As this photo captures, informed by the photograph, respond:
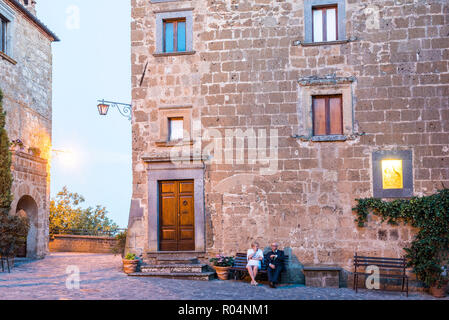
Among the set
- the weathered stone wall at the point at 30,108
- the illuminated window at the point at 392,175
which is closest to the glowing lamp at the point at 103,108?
the weathered stone wall at the point at 30,108

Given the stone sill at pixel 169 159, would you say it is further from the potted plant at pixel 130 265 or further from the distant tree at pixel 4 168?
the distant tree at pixel 4 168

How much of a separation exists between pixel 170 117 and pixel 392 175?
5553 mm

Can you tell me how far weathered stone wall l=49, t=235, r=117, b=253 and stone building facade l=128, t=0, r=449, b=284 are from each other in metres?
7.85

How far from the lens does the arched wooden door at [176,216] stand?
12133 millimetres

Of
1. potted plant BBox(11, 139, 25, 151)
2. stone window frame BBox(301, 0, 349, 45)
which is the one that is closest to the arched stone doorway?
potted plant BBox(11, 139, 25, 151)

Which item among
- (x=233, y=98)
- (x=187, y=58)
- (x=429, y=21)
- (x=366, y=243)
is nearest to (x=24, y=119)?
(x=187, y=58)

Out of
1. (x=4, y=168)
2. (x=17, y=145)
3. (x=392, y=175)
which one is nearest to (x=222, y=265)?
(x=392, y=175)

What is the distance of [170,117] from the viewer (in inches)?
483

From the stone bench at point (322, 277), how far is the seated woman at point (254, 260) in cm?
104

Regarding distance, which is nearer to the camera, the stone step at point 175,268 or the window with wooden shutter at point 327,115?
the stone step at point 175,268

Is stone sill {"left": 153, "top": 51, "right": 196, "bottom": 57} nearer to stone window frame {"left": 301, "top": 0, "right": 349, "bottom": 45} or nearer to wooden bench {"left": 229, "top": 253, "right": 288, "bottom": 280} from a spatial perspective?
stone window frame {"left": 301, "top": 0, "right": 349, "bottom": 45}

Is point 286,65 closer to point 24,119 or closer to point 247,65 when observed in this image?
point 247,65

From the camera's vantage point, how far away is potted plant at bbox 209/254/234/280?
37.1ft

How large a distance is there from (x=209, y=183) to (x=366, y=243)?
3.98 m
